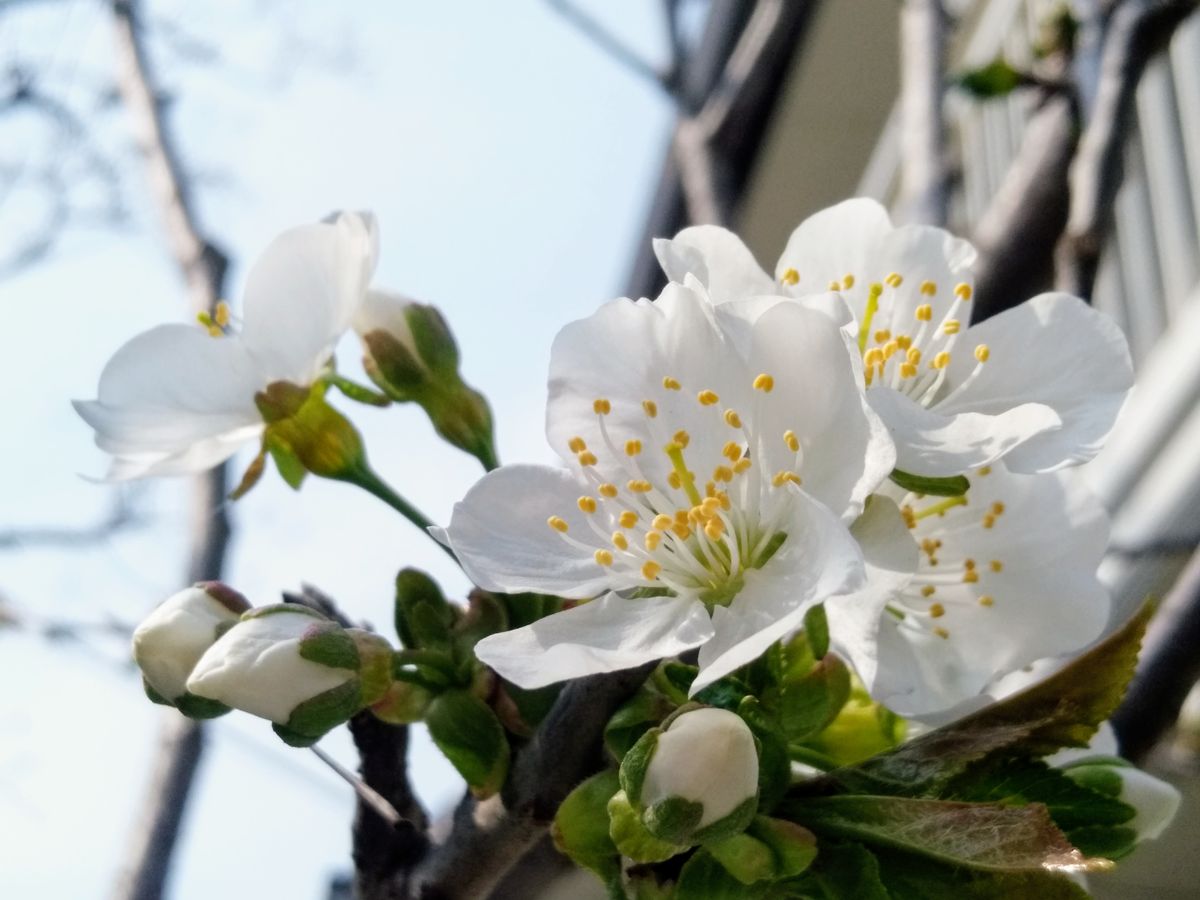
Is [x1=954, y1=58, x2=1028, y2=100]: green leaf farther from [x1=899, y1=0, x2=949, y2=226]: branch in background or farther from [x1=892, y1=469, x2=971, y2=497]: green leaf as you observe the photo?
[x1=892, y1=469, x2=971, y2=497]: green leaf

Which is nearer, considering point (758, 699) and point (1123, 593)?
point (758, 699)

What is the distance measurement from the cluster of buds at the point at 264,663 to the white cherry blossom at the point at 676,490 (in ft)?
0.20

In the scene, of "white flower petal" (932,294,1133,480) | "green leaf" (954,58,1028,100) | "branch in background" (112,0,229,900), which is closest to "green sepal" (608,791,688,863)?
"white flower petal" (932,294,1133,480)

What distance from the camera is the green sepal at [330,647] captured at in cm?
40

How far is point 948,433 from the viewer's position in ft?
1.28

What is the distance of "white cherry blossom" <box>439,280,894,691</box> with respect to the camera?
0.38m

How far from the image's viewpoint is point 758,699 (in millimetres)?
410

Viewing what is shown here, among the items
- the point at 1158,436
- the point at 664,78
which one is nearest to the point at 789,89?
the point at 664,78

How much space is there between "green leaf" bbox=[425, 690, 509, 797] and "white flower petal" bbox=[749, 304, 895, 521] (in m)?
0.16

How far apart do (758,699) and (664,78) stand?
59.8 inches

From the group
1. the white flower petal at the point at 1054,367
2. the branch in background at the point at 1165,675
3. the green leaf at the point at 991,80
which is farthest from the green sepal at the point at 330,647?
the green leaf at the point at 991,80

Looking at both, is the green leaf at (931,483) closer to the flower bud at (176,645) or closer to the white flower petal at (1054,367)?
the white flower petal at (1054,367)

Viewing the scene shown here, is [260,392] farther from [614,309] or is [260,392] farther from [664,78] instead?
[664,78]

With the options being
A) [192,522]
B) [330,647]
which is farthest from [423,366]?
[192,522]
